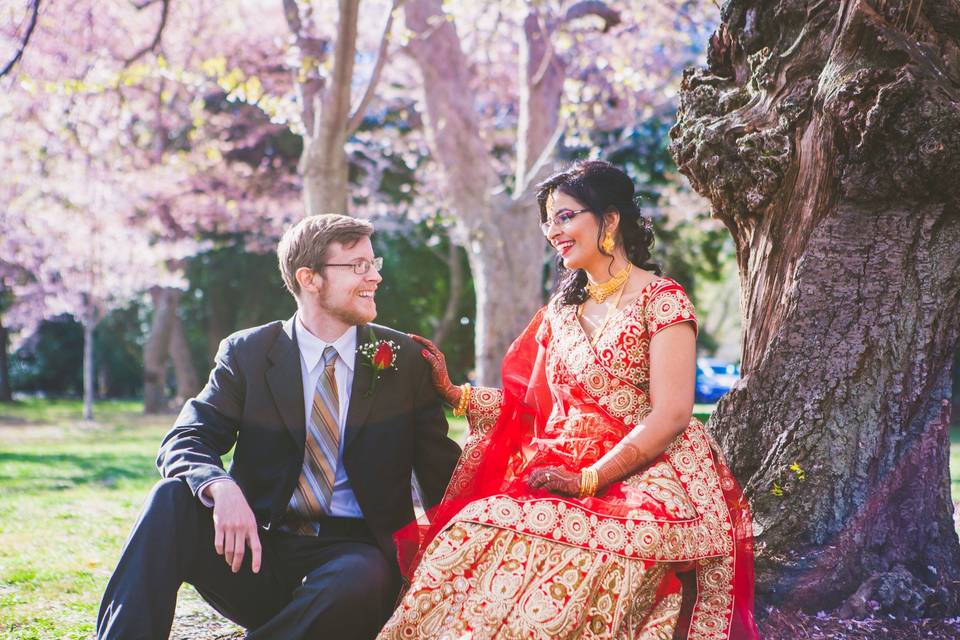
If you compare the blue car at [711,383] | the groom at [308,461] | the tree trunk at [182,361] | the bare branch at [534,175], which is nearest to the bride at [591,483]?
the groom at [308,461]

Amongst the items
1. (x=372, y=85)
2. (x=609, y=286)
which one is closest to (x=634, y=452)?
(x=609, y=286)

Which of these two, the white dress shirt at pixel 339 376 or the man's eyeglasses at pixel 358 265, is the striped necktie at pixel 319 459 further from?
the man's eyeglasses at pixel 358 265

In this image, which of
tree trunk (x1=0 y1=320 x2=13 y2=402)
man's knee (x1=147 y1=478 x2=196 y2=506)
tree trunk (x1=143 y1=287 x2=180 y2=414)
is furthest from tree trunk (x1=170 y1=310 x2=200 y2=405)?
man's knee (x1=147 y1=478 x2=196 y2=506)

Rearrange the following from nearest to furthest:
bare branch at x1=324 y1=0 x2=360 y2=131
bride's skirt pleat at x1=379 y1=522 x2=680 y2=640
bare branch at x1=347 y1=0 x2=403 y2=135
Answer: bride's skirt pleat at x1=379 y1=522 x2=680 y2=640, bare branch at x1=324 y1=0 x2=360 y2=131, bare branch at x1=347 y1=0 x2=403 y2=135

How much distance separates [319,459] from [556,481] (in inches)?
37.4

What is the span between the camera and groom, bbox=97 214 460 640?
2842 mm

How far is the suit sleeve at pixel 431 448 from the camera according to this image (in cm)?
339

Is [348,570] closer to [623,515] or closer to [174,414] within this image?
[623,515]

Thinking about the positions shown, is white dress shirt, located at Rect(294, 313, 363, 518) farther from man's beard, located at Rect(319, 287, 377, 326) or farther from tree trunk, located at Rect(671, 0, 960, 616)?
tree trunk, located at Rect(671, 0, 960, 616)

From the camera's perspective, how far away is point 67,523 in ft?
21.1

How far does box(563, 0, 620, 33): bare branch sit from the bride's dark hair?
7.27m

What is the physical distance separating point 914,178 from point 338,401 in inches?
86.6

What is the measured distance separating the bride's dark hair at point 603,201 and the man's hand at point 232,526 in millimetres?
1363

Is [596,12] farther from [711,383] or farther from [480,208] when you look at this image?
[711,383]
